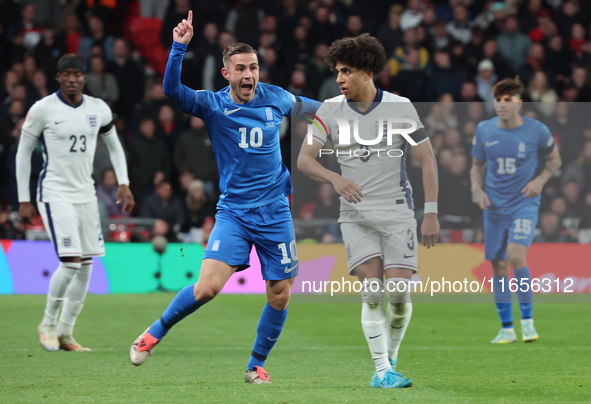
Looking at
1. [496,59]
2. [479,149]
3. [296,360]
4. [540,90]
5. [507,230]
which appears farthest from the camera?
[496,59]

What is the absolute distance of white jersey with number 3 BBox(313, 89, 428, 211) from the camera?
5614mm

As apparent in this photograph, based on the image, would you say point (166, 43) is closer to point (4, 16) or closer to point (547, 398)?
point (4, 16)

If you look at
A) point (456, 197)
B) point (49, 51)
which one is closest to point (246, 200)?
point (456, 197)

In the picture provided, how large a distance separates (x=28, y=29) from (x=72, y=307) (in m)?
9.00

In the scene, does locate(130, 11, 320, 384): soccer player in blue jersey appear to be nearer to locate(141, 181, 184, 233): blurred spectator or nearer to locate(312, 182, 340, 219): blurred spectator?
locate(312, 182, 340, 219): blurred spectator

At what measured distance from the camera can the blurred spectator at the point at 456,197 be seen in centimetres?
1177

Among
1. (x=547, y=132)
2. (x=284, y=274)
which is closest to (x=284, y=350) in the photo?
(x=284, y=274)

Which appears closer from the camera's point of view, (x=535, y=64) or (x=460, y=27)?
(x=535, y=64)

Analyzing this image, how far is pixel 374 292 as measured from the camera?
558cm

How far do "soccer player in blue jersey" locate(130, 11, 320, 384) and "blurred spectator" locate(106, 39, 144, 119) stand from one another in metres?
9.03

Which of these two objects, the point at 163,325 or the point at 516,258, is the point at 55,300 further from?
the point at 516,258

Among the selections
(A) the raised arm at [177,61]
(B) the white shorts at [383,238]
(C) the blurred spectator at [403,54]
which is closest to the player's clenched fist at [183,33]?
(A) the raised arm at [177,61]

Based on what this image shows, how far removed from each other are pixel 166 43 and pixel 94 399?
36.3ft

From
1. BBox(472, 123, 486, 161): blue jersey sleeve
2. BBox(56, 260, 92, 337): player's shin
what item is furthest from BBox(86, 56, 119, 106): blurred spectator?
BBox(472, 123, 486, 161): blue jersey sleeve
